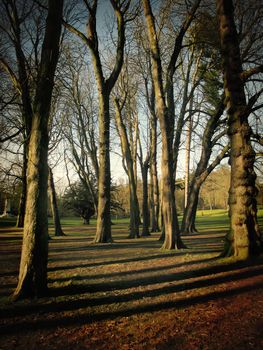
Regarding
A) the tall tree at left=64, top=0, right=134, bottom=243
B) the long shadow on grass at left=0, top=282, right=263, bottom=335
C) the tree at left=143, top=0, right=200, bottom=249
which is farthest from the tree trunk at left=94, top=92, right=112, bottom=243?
the long shadow on grass at left=0, top=282, right=263, bottom=335

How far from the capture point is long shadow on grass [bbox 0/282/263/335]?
368 cm

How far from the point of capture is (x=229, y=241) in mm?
7020

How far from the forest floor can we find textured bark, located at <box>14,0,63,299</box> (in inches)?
14.7

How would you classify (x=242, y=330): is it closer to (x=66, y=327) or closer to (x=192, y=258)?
(x=66, y=327)

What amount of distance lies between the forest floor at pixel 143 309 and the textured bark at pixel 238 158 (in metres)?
0.52

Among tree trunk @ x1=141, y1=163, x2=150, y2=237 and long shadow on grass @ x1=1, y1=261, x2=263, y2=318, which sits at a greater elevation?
tree trunk @ x1=141, y1=163, x2=150, y2=237

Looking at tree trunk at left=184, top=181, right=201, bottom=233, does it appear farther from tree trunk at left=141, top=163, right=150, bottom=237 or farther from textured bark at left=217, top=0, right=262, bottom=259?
textured bark at left=217, top=0, right=262, bottom=259

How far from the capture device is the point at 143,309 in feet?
13.7

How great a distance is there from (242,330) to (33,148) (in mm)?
4480

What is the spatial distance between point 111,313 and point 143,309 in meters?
0.51

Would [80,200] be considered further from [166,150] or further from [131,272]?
[131,272]

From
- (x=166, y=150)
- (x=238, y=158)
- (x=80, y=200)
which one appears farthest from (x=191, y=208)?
(x=80, y=200)

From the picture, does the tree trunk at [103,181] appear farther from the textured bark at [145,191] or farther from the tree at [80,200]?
the tree at [80,200]

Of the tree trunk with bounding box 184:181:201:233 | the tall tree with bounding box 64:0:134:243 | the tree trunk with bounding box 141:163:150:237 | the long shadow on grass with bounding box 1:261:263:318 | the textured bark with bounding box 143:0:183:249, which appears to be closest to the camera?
the long shadow on grass with bounding box 1:261:263:318
